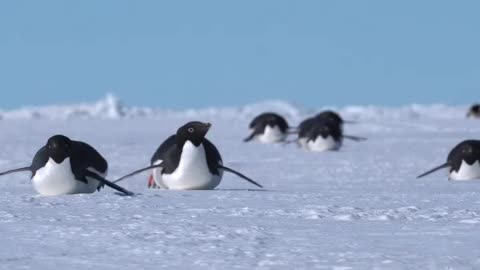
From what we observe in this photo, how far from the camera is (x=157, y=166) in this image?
31.4ft

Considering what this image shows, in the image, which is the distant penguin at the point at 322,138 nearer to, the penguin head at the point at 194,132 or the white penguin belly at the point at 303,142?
the white penguin belly at the point at 303,142

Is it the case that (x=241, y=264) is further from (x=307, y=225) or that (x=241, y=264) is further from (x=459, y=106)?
(x=459, y=106)

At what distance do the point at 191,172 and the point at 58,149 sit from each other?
138 cm

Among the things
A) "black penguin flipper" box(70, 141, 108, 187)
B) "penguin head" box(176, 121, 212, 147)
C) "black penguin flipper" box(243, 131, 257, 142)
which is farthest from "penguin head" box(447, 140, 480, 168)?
"black penguin flipper" box(243, 131, 257, 142)

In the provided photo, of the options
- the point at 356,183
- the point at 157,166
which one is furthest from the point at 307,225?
the point at 356,183

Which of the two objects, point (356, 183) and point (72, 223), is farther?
point (356, 183)

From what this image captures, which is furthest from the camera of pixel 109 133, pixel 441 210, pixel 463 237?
pixel 109 133

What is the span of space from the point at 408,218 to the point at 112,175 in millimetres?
7487

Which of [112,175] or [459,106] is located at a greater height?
[459,106]

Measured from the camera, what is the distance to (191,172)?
30.1 feet

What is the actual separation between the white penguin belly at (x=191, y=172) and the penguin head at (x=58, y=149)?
47.6 inches

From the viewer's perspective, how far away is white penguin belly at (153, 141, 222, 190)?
9.16 m

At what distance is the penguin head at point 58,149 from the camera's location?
27.1 feet

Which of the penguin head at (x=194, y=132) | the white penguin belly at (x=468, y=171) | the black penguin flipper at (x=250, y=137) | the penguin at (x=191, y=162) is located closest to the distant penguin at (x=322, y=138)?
the black penguin flipper at (x=250, y=137)
